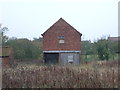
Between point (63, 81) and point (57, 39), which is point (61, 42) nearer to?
point (57, 39)

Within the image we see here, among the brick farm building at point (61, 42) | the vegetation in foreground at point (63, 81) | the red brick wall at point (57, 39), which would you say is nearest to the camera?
the vegetation in foreground at point (63, 81)

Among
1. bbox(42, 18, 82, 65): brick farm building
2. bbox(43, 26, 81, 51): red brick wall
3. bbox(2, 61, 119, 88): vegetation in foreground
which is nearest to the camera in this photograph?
bbox(2, 61, 119, 88): vegetation in foreground

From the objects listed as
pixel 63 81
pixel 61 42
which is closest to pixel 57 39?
pixel 61 42

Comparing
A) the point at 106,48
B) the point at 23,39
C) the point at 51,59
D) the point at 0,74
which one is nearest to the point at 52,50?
the point at 51,59

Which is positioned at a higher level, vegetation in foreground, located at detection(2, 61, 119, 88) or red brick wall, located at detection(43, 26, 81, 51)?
red brick wall, located at detection(43, 26, 81, 51)

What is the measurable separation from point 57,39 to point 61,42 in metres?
0.79

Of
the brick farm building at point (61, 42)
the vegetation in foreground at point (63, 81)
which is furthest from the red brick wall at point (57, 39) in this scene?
the vegetation in foreground at point (63, 81)

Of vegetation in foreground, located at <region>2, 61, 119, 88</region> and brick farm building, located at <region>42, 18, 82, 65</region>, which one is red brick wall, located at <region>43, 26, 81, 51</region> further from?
vegetation in foreground, located at <region>2, 61, 119, 88</region>

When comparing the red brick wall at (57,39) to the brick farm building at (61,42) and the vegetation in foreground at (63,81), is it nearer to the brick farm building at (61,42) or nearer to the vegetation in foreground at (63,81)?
the brick farm building at (61,42)

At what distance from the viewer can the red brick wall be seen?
4075 cm

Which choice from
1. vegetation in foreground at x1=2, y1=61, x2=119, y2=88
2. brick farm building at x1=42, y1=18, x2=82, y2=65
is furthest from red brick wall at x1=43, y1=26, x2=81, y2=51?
vegetation in foreground at x1=2, y1=61, x2=119, y2=88

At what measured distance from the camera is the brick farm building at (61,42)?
40375 mm

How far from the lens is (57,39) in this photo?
135ft

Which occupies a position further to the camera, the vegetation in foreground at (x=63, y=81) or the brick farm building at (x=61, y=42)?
the brick farm building at (x=61, y=42)
